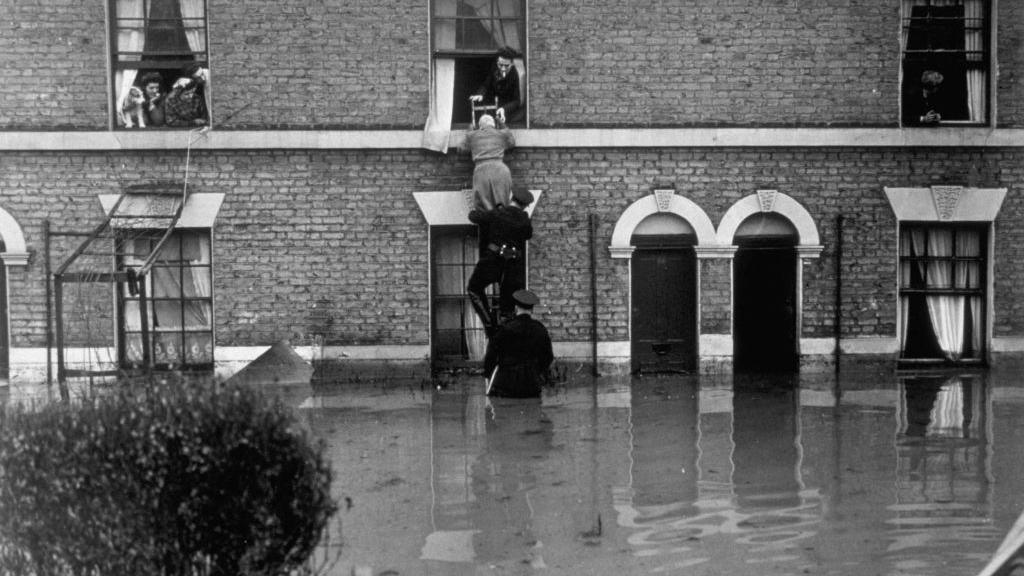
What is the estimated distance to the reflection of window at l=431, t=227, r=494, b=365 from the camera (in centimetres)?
1384

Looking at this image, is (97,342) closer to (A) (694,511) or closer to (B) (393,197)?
(B) (393,197)

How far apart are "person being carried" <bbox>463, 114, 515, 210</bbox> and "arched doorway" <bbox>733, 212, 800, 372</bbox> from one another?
3211 mm

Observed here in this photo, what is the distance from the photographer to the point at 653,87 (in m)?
13.5

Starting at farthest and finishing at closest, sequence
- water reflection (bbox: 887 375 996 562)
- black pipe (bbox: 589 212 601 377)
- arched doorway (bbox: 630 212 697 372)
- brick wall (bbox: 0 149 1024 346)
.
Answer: arched doorway (bbox: 630 212 697 372), black pipe (bbox: 589 212 601 377), brick wall (bbox: 0 149 1024 346), water reflection (bbox: 887 375 996 562)

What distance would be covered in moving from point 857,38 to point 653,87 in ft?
8.93

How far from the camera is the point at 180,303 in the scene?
13.7 metres

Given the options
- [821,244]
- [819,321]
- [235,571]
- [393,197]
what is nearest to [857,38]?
[821,244]

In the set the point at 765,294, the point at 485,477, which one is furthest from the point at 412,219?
the point at 485,477

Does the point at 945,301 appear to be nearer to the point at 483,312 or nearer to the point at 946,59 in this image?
the point at 946,59

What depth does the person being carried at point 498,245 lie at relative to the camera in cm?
1261

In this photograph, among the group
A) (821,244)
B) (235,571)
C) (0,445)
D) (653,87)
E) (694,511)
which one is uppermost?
(653,87)

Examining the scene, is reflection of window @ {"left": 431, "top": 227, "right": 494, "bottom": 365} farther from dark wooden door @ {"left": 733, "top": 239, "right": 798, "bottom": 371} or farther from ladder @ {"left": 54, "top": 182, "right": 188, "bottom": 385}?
dark wooden door @ {"left": 733, "top": 239, "right": 798, "bottom": 371}

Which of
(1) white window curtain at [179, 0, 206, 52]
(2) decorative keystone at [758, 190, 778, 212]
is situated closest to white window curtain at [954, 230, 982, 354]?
(2) decorative keystone at [758, 190, 778, 212]

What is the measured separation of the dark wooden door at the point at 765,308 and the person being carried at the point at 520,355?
152 inches
